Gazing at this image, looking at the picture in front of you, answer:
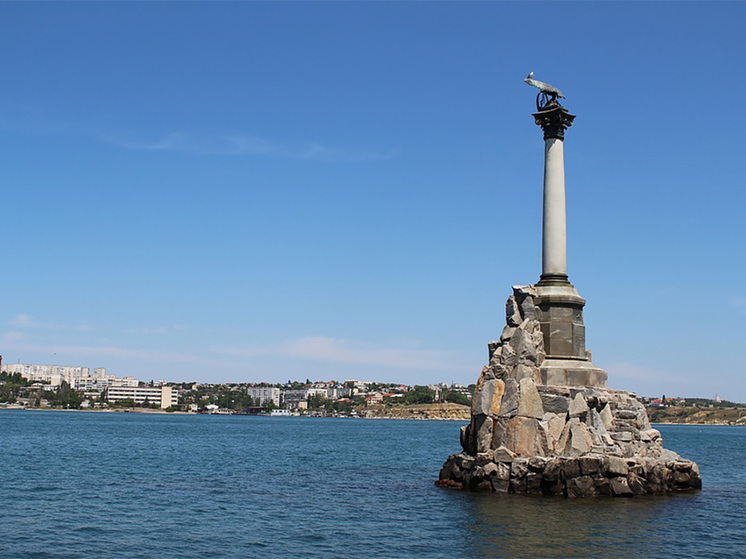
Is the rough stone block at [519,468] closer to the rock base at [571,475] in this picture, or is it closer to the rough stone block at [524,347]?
the rock base at [571,475]

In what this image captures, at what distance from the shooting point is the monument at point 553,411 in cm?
2659

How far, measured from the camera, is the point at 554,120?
100 feet

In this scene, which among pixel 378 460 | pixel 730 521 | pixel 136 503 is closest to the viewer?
pixel 730 521

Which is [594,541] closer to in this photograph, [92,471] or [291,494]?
[291,494]

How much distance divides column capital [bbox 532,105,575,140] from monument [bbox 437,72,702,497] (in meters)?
0.04

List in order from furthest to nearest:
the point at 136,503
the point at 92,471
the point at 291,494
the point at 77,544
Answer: the point at 92,471 → the point at 291,494 → the point at 136,503 → the point at 77,544

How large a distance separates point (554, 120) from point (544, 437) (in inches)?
455

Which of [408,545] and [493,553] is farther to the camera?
[408,545]

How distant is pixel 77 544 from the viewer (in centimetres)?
1983

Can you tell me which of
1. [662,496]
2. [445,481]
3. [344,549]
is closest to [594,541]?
[344,549]

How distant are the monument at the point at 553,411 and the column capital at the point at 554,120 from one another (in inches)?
1.5

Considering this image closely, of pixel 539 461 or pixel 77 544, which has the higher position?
pixel 539 461

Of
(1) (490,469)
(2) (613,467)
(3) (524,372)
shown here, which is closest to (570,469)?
(2) (613,467)

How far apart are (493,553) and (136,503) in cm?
1299
